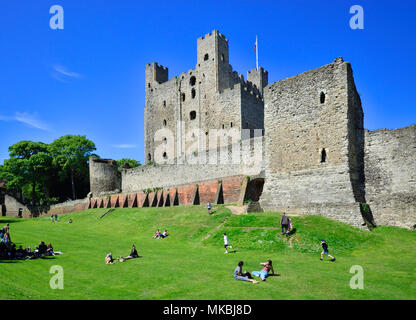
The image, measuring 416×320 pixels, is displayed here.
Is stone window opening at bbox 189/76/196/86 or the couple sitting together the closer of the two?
the couple sitting together

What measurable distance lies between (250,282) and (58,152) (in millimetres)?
52964

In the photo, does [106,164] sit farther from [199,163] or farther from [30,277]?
[30,277]

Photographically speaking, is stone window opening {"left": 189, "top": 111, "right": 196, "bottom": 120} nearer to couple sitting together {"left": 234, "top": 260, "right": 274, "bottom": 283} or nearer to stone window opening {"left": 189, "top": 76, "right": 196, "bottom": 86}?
stone window opening {"left": 189, "top": 76, "right": 196, "bottom": 86}

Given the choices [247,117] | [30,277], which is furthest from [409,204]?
[247,117]

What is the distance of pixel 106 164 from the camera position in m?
49.8

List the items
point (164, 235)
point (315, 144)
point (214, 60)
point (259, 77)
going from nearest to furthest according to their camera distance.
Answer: point (315, 144) < point (164, 235) < point (214, 60) < point (259, 77)

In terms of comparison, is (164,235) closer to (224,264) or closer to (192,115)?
(224,264)

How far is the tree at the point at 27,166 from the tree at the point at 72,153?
1.57 meters

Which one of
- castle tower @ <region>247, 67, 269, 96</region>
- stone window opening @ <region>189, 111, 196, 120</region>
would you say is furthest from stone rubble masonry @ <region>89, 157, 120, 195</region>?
castle tower @ <region>247, 67, 269, 96</region>

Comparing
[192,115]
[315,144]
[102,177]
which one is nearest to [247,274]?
[315,144]

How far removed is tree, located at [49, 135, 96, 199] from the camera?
5434 centimetres

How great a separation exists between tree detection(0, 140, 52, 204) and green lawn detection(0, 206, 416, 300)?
34.0 meters

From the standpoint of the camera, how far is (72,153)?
55.3 metres

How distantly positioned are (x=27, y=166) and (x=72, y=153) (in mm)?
7129
